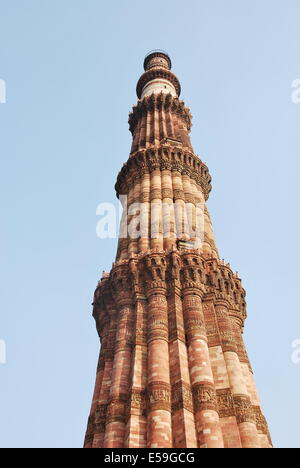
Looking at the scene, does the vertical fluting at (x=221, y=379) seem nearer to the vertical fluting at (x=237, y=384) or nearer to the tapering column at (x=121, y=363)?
the vertical fluting at (x=237, y=384)

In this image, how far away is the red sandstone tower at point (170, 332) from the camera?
13.5 meters

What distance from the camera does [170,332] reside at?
52.4ft

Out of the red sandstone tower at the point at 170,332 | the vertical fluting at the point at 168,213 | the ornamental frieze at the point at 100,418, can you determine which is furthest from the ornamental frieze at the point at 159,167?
the ornamental frieze at the point at 100,418

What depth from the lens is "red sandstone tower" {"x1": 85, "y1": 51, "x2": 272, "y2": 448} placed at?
1349 centimetres

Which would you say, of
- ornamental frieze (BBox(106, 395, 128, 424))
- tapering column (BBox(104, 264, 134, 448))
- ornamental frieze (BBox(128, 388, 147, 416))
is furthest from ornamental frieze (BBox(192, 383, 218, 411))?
ornamental frieze (BBox(106, 395, 128, 424))

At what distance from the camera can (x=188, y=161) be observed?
84.5 ft

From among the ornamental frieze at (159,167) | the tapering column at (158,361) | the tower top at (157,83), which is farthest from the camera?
the tower top at (157,83)

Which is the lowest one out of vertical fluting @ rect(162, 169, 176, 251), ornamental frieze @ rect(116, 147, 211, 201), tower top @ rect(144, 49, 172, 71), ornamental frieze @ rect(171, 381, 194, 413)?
ornamental frieze @ rect(171, 381, 194, 413)

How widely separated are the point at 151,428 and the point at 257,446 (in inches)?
121

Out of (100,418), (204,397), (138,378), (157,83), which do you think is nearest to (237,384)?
(204,397)

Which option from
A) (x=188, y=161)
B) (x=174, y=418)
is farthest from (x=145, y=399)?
(x=188, y=161)

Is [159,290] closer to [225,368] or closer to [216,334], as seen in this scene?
[216,334]

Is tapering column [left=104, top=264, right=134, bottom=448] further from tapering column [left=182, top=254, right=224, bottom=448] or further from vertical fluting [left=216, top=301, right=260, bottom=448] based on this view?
vertical fluting [left=216, top=301, right=260, bottom=448]
